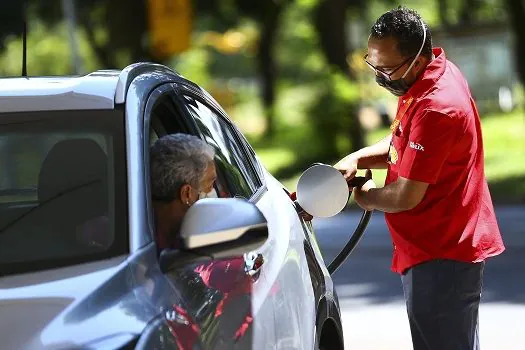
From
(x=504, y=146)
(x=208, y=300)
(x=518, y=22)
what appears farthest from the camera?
(x=504, y=146)

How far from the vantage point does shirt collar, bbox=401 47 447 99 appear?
4629 millimetres

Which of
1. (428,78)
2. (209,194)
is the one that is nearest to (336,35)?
(428,78)

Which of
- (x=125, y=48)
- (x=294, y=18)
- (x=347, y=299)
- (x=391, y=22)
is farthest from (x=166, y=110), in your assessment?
(x=294, y=18)

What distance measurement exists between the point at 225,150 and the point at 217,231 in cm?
134

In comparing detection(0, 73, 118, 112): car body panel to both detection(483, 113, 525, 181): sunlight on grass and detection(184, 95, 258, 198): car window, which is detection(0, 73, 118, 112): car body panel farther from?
detection(483, 113, 525, 181): sunlight on grass

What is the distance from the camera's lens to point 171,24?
94.9ft

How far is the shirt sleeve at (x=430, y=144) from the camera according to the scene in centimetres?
Result: 446

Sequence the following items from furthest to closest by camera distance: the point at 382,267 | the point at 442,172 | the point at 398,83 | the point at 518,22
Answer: the point at 518,22, the point at 382,267, the point at 398,83, the point at 442,172

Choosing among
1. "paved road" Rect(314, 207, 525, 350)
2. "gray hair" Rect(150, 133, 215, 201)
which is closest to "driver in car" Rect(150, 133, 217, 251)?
"gray hair" Rect(150, 133, 215, 201)

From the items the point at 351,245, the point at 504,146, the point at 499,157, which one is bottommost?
the point at 504,146

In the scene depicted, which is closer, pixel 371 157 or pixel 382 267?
pixel 371 157

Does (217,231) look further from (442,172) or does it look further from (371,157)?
(371,157)

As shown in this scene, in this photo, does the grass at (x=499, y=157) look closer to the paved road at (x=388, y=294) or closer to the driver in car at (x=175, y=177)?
the paved road at (x=388, y=294)

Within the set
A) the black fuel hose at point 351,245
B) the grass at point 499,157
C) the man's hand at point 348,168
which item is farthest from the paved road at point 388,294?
the man's hand at point 348,168
